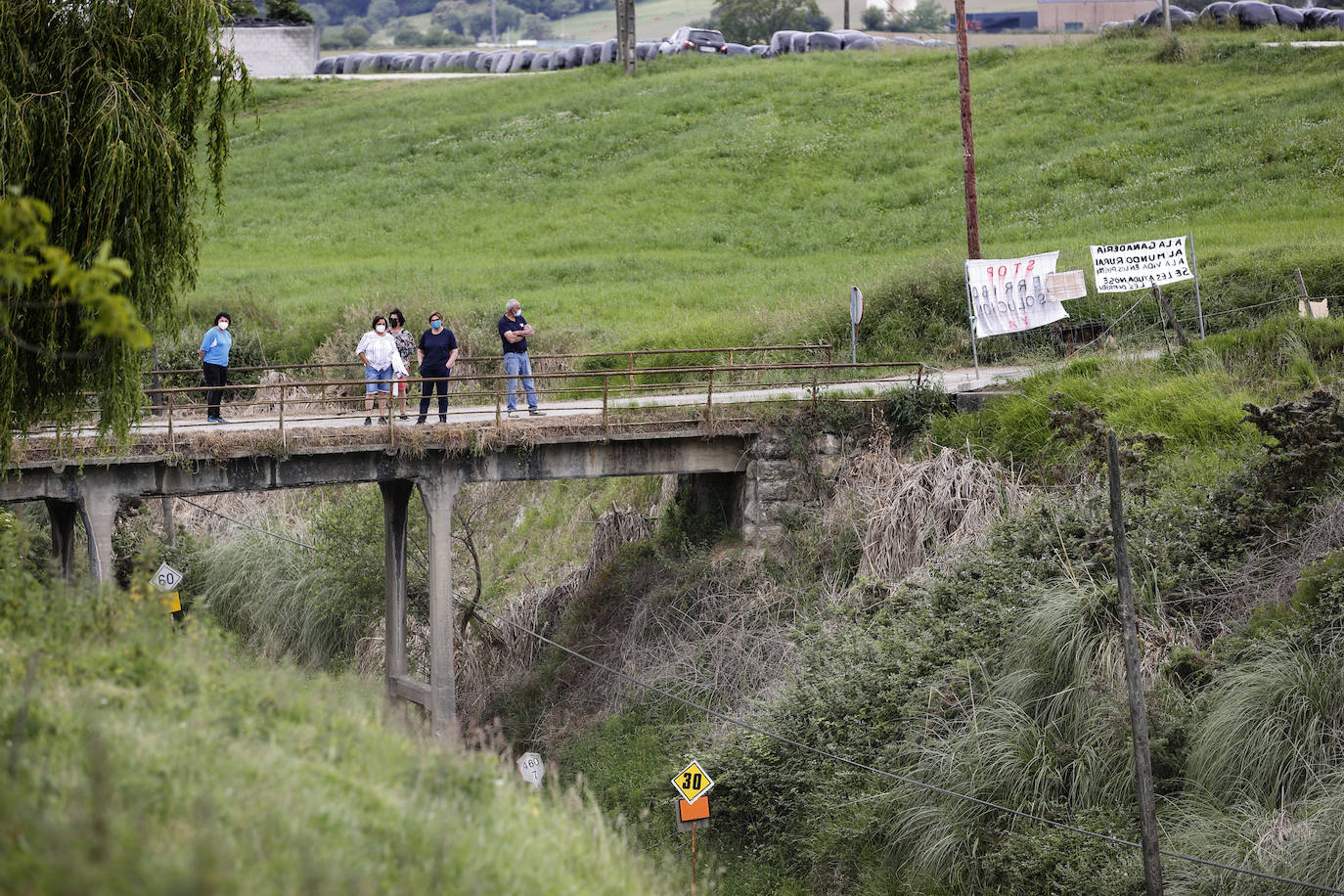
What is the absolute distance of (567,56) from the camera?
7175cm

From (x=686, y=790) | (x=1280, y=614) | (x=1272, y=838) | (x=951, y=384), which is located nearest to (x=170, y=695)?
(x=686, y=790)

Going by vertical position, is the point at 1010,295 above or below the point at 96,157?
below

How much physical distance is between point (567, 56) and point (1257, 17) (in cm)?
3456

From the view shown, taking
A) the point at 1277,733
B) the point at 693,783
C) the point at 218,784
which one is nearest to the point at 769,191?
the point at 693,783

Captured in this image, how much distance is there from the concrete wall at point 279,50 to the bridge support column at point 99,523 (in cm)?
6372

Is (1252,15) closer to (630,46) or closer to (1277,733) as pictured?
(630,46)

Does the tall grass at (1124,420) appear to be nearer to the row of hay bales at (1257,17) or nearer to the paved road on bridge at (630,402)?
the paved road on bridge at (630,402)

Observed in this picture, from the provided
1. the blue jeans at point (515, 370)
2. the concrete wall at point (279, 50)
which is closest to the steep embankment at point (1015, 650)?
the blue jeans at point (515, 370)

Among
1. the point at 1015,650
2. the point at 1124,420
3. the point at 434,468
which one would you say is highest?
the point at 1124,420

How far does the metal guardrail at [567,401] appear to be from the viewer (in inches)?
744

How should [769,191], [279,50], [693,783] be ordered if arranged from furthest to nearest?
1. [279,50]
2. [769,191]
3. [693,783]

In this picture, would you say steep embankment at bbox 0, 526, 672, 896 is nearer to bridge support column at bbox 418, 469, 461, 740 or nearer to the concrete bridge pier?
the concrete bridge pier

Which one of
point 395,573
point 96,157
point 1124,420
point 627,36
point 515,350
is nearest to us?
point 96,157

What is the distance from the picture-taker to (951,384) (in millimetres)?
23531
